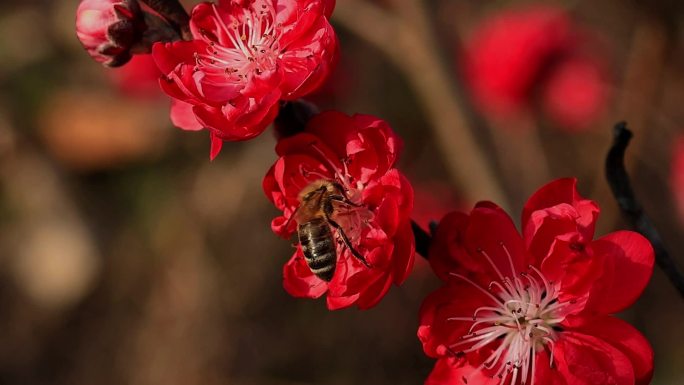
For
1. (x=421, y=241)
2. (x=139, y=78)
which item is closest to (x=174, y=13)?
(x=421, y=241)

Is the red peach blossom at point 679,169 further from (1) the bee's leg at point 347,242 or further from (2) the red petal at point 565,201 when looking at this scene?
(1) the bee's leg at point 347,242

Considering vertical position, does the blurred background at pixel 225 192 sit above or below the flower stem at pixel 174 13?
below

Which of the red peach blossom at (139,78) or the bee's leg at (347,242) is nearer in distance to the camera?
the bee's leg at (347,242)

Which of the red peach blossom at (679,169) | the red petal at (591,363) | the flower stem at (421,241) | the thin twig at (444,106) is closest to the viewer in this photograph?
the red petal at (591,363)

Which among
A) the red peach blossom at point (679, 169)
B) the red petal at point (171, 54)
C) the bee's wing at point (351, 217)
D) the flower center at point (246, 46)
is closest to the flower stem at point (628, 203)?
the bee's wing at point (351, 217)

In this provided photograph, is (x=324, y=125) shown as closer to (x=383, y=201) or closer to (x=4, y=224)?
(x=383, y=201)

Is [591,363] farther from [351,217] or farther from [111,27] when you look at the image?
[111,27]
